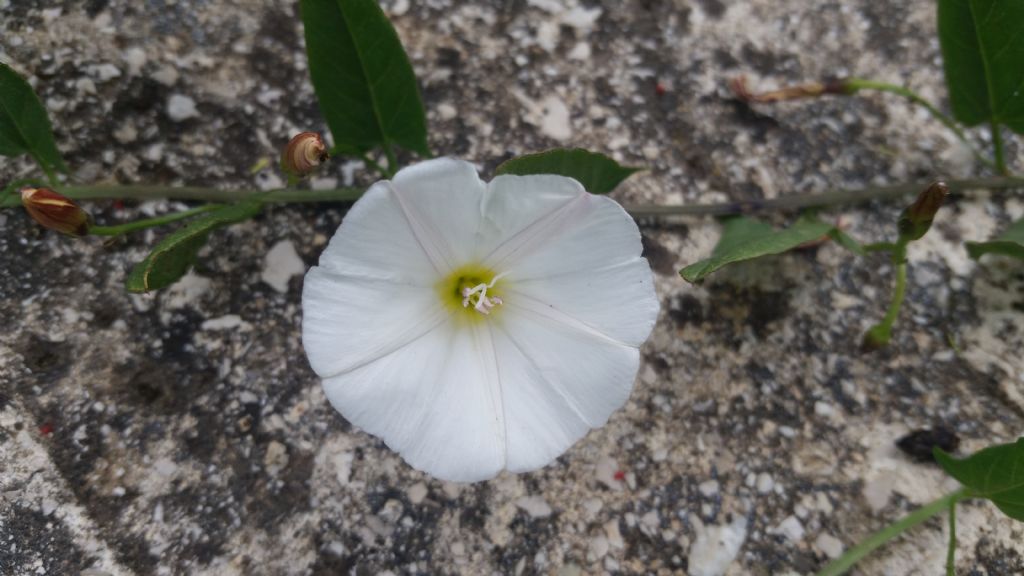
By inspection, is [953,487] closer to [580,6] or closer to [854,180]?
[854,180]

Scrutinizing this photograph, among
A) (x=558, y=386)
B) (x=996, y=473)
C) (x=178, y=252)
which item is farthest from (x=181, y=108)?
(x=996, y=473)

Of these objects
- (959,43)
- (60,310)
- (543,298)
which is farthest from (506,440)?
(959,43)

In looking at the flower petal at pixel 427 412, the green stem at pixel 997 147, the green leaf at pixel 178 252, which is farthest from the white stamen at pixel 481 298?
the green stem at pixel 997 147

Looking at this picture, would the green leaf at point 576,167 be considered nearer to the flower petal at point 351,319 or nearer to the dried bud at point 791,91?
the flower petal at point 351,319

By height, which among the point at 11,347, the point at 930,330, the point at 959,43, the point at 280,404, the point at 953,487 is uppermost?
the point at 959,43

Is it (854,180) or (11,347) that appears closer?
(11,347)

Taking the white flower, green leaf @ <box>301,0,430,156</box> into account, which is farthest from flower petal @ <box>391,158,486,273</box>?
green leaf @ <box>301,0,430,156</box>

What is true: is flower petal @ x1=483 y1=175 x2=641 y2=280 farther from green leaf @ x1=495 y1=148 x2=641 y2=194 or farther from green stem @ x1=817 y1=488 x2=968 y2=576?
green stem @ x1=817 y1=488 x2=968 y2=576
